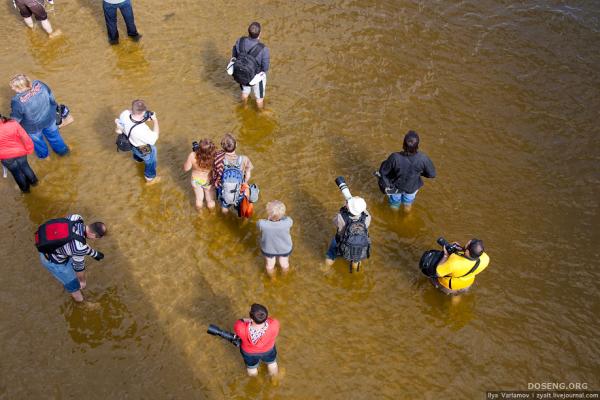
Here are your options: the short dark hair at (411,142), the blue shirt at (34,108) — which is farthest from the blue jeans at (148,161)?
the short dark hair at (411,142)

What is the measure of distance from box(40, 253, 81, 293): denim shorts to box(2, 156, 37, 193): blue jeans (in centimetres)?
248

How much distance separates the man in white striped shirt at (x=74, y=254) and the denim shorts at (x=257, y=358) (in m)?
2.71

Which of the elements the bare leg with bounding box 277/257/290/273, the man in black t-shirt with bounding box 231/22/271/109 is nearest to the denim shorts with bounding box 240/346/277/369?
the bare leg with bounding box 277/257/290/273

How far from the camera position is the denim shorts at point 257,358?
6.84 metres

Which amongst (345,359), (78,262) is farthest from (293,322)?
(78,262)

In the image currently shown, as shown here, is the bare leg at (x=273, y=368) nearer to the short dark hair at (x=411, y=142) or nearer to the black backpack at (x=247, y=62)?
the short dark hair at (x=411, y=142)

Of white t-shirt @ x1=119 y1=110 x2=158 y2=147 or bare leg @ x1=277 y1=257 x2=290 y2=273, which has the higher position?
white t-shirt @ x1=119 y1=110 x2=158 y2=147

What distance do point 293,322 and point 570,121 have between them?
793cm

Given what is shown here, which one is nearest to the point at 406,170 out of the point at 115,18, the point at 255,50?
the point at 255,50

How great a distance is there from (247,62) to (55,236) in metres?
5.00

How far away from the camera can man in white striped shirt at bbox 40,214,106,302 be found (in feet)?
23.5

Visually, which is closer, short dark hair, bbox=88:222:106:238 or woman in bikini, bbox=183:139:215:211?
short dark hair, bbox=88:222:106:238

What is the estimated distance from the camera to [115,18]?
1209 cm

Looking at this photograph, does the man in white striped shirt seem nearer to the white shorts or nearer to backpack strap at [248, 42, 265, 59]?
backpack strap at [248, 42, 265, 59]
